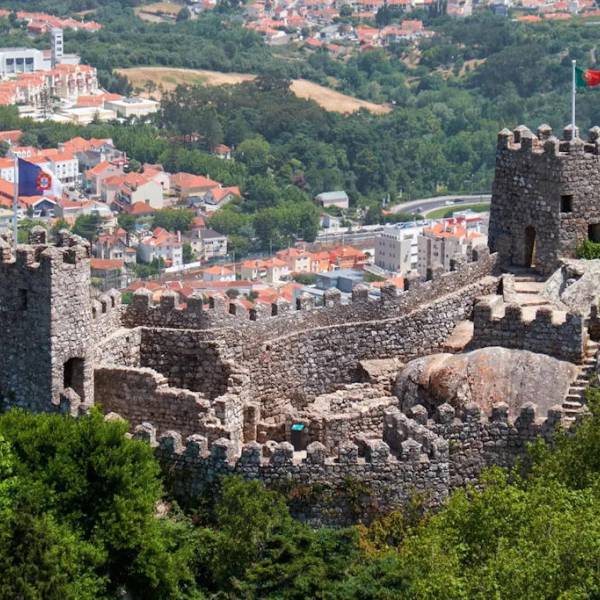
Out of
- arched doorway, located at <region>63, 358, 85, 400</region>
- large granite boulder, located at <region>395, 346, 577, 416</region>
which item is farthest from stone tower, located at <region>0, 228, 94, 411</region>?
large granite boulder, located at <region>395, 346, 577, 416</region>

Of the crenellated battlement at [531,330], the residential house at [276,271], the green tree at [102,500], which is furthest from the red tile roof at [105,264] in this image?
the green tree at [102,500]

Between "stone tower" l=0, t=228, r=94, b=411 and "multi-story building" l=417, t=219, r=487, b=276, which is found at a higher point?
"stone tower" l=0, t=228, r=94, b=411

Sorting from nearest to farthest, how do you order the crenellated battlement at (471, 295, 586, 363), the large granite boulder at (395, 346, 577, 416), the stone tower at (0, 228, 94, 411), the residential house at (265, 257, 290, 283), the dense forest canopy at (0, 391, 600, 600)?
the dense forest canopy at (0, 391, 600, 600), the stone tower at (0, 228, 94, 411), the large granite boulder at (395, 346, 577, 416), the crenellated battlement at (471, 295, 586, 363), the residential house at (265, 257, 290, 283)

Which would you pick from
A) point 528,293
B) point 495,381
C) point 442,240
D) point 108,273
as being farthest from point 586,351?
point 108,273

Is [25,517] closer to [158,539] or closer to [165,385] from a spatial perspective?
[158,539]

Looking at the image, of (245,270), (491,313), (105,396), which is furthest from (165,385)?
(245,270)

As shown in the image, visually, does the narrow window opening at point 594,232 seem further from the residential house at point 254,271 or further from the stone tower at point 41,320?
the residential house at point 254,271

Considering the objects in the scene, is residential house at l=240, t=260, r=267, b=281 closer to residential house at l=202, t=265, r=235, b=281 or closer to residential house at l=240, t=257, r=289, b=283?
residential house at l=240, t=257, r=289, b=283
